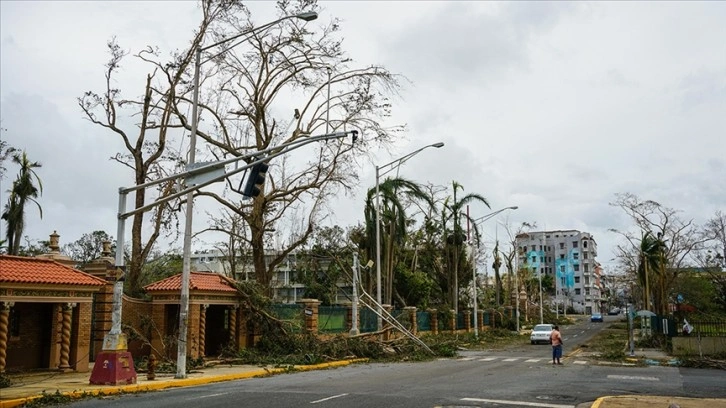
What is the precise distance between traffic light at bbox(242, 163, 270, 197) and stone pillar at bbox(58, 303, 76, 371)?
956 centimetres

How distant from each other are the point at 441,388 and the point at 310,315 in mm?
14880

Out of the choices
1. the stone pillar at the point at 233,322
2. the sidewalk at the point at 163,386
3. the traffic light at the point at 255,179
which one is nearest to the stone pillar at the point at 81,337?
the sidewalk at the point at 163,386

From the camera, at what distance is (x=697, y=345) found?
31109 millimetres

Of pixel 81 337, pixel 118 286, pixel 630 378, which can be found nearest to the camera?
pixel 118 286

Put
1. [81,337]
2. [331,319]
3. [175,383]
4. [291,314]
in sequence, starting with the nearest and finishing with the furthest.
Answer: [175,383], [81,337], [291,314], [331,319]

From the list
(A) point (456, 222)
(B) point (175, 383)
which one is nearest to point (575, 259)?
(A) point (456, 222)

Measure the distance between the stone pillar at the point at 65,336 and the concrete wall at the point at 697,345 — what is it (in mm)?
26781

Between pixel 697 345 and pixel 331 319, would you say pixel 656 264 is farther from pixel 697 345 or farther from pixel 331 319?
pixel 331 319

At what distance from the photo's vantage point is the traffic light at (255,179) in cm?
1683

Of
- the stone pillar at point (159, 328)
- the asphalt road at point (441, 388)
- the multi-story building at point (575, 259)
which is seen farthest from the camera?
the multi-story building at point (575, 259)

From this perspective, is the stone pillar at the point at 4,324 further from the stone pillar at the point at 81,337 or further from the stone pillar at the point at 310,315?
the stone pillar at the point at 310,315

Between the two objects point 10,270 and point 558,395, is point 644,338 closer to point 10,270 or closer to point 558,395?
point 558,395

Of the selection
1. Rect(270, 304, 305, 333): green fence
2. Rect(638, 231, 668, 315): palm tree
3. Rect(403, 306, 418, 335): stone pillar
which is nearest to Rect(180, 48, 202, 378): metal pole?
Rect(270, 304, 305, 333): green fence

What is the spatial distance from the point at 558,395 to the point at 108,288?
1715 cm
